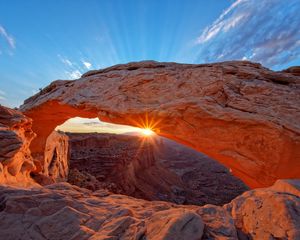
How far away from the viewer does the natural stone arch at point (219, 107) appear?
15.4 feet

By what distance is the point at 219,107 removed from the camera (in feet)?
17.4

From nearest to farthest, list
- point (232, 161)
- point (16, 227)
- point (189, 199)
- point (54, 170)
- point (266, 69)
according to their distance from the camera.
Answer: point (16, 227) → point (232, 161) → point (266, 69) → point (54, 170) → point (189, 199)

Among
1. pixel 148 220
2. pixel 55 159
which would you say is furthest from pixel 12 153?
pixel 55 159

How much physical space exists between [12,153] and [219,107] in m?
6.15

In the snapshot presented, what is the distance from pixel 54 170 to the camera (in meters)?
12.1

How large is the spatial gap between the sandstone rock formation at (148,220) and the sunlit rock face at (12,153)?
2.13 meters

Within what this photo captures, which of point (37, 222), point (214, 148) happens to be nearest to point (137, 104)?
point (214, 148)

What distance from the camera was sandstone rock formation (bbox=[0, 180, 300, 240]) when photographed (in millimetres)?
2119

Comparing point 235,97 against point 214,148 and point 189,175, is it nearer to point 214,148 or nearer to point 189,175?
point 214,148

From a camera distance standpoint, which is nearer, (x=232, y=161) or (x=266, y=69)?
(x=232, y=161)

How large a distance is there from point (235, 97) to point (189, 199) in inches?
962

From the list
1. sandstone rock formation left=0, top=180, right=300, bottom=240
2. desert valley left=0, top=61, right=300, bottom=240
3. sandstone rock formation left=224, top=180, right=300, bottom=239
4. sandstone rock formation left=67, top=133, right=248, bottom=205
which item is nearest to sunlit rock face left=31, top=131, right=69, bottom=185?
desert valley left=0, top=61, right=300, bottom=240

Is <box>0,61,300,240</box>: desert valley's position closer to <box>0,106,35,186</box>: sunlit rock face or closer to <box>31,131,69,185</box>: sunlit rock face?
<box>0,106,35,186</box>: sunlit rock face

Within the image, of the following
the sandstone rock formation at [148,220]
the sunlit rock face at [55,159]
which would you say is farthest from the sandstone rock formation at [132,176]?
the sandstone rock formation at [148,220]
